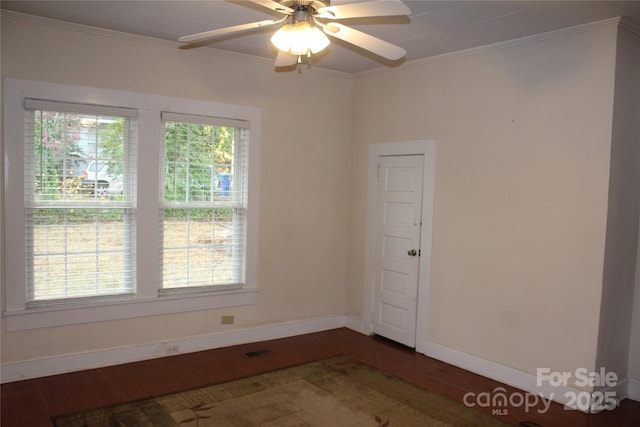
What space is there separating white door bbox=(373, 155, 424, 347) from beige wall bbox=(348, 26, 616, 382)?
23 cm

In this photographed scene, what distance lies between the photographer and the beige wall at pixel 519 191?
354 centimetres

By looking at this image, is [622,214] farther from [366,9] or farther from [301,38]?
[301,38]

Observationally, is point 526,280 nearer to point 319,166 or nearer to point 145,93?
point 319,166

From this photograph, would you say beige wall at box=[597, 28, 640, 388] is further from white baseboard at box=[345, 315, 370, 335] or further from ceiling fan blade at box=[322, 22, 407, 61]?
white baseboard at box=[345, 315, 370, 335]

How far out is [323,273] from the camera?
5398 mm

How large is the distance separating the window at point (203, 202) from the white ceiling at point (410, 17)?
32.2 inches

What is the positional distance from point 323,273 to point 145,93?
2.53 meters

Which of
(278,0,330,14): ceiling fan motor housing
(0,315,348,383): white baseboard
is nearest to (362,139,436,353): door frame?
(0,315,348,383): white baseboard

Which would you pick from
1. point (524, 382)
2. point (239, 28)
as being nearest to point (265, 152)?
point (239, 28)

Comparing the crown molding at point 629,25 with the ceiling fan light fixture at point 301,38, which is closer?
the ceiling fan light fixture at point 301,38

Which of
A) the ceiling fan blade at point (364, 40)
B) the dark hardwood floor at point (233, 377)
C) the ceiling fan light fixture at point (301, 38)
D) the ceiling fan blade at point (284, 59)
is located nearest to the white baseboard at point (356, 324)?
the dark hardwood floor at point (233, 377)

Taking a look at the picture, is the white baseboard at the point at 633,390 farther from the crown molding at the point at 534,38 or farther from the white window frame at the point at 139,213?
the white window frame at the point at 139,213

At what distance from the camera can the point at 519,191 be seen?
3939mm

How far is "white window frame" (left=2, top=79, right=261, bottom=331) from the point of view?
3.69m
